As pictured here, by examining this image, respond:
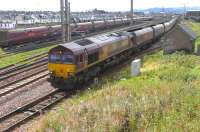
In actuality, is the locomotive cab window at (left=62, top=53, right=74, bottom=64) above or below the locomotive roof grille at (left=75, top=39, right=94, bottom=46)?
below

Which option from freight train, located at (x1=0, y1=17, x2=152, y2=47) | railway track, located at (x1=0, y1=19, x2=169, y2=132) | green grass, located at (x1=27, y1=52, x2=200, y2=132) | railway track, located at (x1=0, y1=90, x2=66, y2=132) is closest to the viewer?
green grass, located at (x1=27, y1=52, x2=200, y2=132)

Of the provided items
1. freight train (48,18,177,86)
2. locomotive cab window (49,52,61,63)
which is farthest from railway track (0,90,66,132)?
locomotive cab window (49,52,61,63)

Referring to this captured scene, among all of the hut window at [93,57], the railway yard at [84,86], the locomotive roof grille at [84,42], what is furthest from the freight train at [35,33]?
the hut window at [93,57]

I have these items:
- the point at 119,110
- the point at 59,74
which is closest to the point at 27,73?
the point at 59,74

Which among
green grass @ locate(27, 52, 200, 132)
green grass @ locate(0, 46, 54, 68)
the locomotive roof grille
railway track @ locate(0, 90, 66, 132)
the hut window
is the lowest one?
railway track @ locate(0, 90, 66, 132)

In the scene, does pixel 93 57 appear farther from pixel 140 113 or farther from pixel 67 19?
pixel 140 113

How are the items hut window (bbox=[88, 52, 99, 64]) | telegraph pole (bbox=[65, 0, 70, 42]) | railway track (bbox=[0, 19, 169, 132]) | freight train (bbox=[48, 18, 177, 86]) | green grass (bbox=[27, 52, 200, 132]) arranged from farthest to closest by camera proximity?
telegraph pole (bbox=[65, 0, 70, 42]) → hut window (bbox=[88, 52, 99, 64]) → freight train (bbox=[48, 18, 177, 86]) → railway track (bbox=[0, 19, 169, 132]) → green grass (bbox=[27, 52, 200, 132])

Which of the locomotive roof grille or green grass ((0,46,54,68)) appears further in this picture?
green grass ((0,46,54,68))

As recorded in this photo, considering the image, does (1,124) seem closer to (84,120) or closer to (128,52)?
(84,120)

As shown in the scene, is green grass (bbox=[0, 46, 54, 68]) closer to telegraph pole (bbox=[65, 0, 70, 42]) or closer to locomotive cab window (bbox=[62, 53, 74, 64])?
telegraph pole (bbox=[65, 0, 70, 42])

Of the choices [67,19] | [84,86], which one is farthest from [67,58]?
[67,19]

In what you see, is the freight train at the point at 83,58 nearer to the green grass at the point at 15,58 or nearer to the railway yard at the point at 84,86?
the railway yard at the point at 84,86

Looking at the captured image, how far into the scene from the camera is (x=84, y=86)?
87.5 ft

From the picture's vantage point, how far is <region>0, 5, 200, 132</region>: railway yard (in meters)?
12.4
